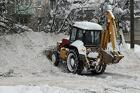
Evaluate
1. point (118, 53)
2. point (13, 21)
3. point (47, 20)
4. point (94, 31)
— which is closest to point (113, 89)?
point (118, 53)

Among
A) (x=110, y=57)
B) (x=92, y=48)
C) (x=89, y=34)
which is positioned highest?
(x=89, y=34)

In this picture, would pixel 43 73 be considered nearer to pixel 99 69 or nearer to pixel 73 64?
pixel 73 64

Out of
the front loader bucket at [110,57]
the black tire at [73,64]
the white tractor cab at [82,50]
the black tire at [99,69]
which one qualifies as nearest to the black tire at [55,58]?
A: the white tractor cab at [82,50]

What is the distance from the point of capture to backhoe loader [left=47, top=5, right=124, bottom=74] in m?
21.0

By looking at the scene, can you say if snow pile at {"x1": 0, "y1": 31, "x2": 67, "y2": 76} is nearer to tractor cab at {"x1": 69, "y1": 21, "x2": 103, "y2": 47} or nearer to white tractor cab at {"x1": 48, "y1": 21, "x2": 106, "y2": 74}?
white tractor cab at {"x1": 48, "y1": 21, "x2": 106, "y2": 74}

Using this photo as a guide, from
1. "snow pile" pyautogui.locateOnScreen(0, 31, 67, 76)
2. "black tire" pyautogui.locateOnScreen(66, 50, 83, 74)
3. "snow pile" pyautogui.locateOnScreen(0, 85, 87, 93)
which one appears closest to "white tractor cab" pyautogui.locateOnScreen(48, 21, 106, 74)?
"black tire" pyautogui.locateOnScreen(66, 50, 83, 74)

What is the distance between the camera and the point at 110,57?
2055 cm

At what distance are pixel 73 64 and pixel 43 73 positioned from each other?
1513 millimetres

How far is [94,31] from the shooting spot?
22016 mm

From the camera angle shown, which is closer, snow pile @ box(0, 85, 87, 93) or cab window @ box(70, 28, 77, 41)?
snow pile @ box(0, 85, 87, 93)

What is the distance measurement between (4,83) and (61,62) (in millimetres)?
6412

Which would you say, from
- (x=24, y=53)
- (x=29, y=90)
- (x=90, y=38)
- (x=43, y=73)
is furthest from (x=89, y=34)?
(x=29, y=90)

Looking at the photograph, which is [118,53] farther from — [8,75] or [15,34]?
[15,34]

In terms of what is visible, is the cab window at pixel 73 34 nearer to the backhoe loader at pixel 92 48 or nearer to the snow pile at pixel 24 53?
the backhoe loader at pixel 92 48
